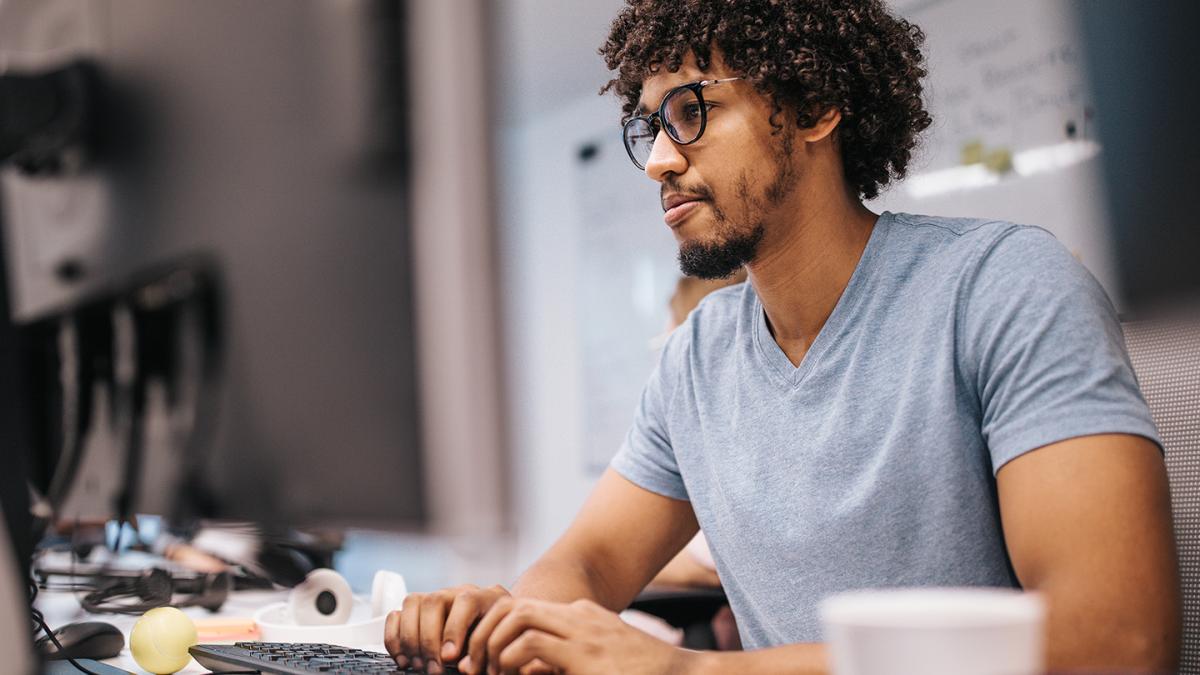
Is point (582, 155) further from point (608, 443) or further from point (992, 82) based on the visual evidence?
point (992, 82)

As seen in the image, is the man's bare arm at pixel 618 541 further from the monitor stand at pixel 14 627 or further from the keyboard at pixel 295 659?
the monitor stand at pixel 14 627

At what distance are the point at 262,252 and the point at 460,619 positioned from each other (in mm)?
334

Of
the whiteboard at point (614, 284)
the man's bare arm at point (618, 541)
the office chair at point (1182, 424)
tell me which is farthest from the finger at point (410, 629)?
the whiteboard at point (614, 284)

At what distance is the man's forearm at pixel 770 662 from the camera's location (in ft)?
1.91

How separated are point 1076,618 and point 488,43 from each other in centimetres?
54

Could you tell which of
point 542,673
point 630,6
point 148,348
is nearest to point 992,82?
point 630,6

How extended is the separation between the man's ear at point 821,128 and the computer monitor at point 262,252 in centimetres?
74

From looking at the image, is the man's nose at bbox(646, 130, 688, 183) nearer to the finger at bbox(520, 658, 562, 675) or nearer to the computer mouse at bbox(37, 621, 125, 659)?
the finger at bbox(520, 658, 562, 675)

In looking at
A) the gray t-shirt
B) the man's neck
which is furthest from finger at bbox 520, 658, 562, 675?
the man's neck

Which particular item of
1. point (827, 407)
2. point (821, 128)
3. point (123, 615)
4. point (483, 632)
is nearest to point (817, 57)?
point (821, 128)

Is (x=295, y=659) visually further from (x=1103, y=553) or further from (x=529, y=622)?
(x=1103, y=553)

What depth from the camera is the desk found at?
84 cm

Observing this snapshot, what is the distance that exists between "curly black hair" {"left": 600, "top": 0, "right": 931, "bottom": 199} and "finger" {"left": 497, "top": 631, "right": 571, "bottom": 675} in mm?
608

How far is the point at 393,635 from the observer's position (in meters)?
0.65
